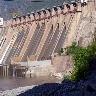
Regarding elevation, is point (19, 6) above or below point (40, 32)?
above

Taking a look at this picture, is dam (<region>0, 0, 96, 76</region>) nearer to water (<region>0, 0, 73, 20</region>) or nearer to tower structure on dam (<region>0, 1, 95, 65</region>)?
tower structure on dam (<region>0, 1, 95, 65</region>)

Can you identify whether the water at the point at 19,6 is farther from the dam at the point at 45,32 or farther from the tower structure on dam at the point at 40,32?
the dam at the point at 45,32

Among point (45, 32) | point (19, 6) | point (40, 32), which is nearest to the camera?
point (45, 32)

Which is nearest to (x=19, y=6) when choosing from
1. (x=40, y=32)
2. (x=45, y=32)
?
(x=40, y=32)

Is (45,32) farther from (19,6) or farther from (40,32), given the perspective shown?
(19,6)

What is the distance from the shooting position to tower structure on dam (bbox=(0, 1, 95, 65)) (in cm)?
3000

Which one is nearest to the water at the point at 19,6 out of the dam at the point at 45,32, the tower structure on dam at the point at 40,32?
the tower structure on dam at the point at 40,32

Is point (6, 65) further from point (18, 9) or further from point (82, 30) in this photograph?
point (18, 9)

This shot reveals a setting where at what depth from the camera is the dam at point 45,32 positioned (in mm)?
29453

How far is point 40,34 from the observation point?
33312 millimetres

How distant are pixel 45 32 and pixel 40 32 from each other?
41.7 inches

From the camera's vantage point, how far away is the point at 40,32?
111ft

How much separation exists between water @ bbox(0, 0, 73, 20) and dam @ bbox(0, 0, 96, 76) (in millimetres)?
2408

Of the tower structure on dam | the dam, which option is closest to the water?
the tower structure on dam
